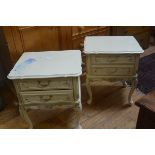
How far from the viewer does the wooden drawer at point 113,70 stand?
67.8 inches

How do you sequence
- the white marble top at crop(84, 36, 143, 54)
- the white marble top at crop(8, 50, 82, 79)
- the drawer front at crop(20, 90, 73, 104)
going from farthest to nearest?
the white marble top at crop(84, 36, 143, 54), the drawer front at crop(20, 90, 73, 104), the white marble top at crop(8, 50, 82, 79)

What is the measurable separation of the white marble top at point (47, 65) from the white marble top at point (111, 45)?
174mm

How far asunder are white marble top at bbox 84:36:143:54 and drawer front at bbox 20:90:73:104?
1.42 feet

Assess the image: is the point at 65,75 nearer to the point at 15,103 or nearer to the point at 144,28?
the point at 15,103

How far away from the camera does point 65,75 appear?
1338 mm

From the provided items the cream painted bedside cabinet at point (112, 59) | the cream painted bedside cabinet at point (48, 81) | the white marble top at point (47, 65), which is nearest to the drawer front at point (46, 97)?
the cream painted bedside cabinet at point (48, 81)

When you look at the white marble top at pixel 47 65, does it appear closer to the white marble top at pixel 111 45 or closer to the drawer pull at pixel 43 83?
the drawer pull at pixel 43 83

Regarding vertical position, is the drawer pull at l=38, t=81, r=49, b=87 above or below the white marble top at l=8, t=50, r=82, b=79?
below

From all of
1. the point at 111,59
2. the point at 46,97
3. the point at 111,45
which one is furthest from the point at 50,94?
the point at 111,45

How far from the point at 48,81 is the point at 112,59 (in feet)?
2.07

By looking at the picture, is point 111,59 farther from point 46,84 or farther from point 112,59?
point 46,84

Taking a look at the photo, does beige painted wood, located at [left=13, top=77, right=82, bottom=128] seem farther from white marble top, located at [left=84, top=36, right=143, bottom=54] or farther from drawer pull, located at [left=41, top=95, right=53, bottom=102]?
white marble top, located at [left=84, top=36, right=143, bottom=54]

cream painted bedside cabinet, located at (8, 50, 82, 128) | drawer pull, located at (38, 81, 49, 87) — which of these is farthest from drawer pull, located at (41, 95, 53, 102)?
drawer pull, located at (38, 81, 49, 87)

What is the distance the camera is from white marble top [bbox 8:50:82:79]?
4.42 ft
